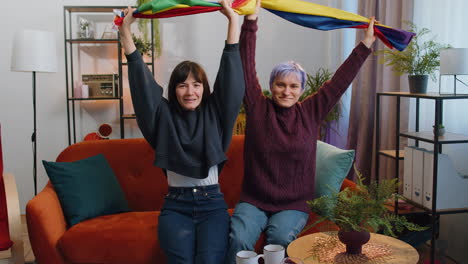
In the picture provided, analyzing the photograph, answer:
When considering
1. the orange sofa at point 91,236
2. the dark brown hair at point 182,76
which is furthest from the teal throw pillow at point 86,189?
the dark brown hair at point 182,76

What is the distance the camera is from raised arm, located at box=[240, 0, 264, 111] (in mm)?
2221

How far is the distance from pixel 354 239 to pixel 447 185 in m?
1.13

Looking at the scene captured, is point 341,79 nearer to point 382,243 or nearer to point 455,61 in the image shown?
point 455,61

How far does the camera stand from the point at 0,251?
224cm

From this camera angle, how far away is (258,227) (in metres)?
2.13

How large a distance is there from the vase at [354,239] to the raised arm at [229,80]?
2.51 feet

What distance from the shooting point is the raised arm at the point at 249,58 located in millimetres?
2221

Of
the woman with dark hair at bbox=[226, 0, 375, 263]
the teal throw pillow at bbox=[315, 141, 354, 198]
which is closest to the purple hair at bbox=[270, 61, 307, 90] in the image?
the woman with dark hair at bbox=[226, 0, 375, 263]

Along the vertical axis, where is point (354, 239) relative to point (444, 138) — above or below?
below

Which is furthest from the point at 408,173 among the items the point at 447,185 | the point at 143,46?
the point at 143,46

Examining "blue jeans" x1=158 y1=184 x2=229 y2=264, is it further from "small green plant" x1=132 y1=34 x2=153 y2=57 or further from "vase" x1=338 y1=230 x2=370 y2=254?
"small green plant" x1=132 y1=34 x2=153 y2=57

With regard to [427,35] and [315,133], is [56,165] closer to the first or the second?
[315,133]

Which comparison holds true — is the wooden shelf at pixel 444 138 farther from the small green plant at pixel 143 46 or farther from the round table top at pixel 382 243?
the small green plant at pixel 143 46

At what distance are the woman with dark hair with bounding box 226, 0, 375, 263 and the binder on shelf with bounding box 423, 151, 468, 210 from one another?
0.71 meters
